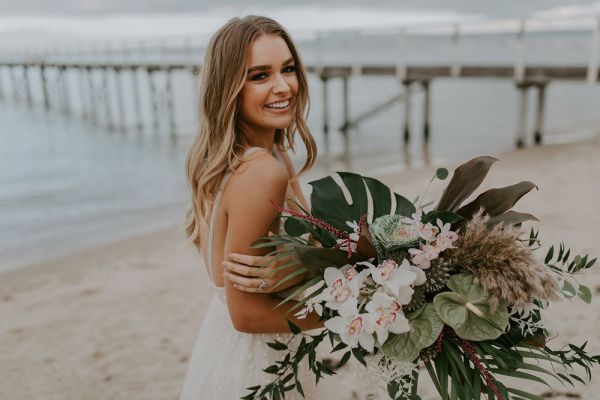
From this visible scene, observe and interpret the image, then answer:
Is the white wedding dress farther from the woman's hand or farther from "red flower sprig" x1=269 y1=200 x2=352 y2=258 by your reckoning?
"red flower sprig" x1=269 y1=200 x2=352 y2=258

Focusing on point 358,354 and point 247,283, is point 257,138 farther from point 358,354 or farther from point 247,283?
point 358,354

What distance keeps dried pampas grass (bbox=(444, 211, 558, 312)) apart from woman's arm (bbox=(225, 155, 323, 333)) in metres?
0.40

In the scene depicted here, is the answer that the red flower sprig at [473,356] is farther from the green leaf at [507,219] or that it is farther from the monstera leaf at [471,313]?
the green leaf at [507,219]

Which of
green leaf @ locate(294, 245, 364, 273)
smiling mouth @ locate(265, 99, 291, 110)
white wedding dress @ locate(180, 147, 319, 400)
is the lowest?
white wedding dress @ locate(180, 147, 319, 400)

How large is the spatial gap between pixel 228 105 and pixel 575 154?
11.7 metres

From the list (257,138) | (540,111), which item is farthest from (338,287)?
(540,111)

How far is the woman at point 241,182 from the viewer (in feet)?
4.53

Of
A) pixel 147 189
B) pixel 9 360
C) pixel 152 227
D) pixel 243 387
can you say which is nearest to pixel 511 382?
pixel 243 387

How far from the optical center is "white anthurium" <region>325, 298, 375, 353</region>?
1113mm

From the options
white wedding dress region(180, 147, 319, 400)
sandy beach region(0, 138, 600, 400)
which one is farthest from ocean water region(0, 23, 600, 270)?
white wedding dress region(180, 147, 319, 400)

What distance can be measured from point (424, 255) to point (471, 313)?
0.47 ft

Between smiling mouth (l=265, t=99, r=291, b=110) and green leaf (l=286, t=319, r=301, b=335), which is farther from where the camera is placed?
smiling mouth (l=265, t=99, r=291, b=110)

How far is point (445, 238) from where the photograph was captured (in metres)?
Answer: 1.16

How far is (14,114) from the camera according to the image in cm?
3419
